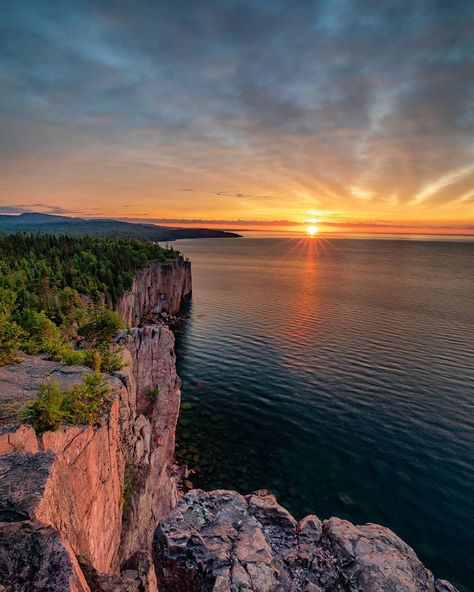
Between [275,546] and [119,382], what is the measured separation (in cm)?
1090

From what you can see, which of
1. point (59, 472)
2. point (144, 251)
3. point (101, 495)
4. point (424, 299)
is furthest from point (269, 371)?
point (424, 299)

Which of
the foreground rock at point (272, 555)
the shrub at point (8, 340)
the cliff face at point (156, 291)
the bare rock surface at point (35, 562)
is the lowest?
the cliff face at point (156, 291)

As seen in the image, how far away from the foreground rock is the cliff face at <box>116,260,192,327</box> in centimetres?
5404

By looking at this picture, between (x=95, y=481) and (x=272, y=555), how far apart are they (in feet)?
→ 24.2

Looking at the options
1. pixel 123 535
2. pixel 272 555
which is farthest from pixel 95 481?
pixel 272 555

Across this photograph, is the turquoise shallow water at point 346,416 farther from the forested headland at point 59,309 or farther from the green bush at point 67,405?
the green bush at point 67,405

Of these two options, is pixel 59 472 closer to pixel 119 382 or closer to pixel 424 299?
pixel 119 382

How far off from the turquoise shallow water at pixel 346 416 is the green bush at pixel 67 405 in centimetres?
2059

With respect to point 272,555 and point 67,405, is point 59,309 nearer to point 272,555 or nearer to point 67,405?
point 67,405

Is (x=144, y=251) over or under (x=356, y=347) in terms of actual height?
over

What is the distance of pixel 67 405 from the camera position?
13.0 meters

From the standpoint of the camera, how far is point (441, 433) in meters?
36.0

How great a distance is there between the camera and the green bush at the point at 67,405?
38.4 ft

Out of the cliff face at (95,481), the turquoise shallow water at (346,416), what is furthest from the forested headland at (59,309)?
the turquoise shallow water at (346,416)
